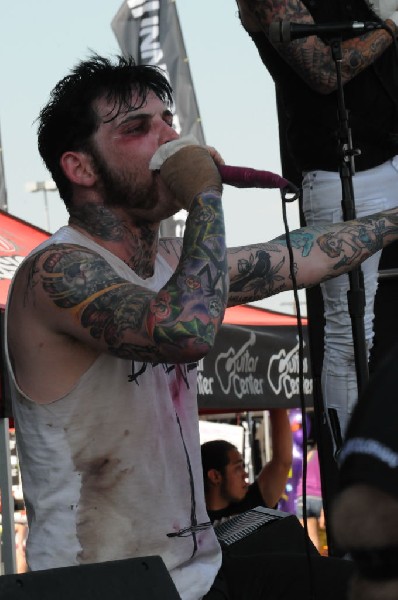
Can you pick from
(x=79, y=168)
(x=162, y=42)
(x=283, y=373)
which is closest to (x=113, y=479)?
(x=79, y=168)

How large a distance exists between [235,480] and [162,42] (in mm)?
6465

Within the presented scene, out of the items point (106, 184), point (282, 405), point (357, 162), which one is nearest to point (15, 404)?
point (106, 184)

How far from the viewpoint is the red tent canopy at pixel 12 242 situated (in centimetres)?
478

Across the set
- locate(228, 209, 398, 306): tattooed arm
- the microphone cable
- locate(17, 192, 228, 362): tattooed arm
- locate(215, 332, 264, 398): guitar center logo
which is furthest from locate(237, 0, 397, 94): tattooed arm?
locate(215, 332, 264, 398): guitar center logo

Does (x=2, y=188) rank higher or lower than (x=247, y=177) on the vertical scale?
higher

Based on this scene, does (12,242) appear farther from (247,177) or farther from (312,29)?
(247,177)

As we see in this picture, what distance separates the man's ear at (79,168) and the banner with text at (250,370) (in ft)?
8.04

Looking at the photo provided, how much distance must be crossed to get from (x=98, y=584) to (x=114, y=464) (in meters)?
0.50

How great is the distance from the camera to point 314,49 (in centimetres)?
367

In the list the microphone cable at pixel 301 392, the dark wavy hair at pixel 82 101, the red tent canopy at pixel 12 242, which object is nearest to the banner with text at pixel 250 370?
the red tent canopy at pixel 12 242

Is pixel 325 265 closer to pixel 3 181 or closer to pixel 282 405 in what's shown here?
pixel 282 405

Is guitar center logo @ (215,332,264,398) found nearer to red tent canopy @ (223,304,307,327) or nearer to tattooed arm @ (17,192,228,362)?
red tent canopy @ (223,304,307,327)

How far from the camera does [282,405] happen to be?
6293 mm

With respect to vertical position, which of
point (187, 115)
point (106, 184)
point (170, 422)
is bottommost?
point (170, 422)
